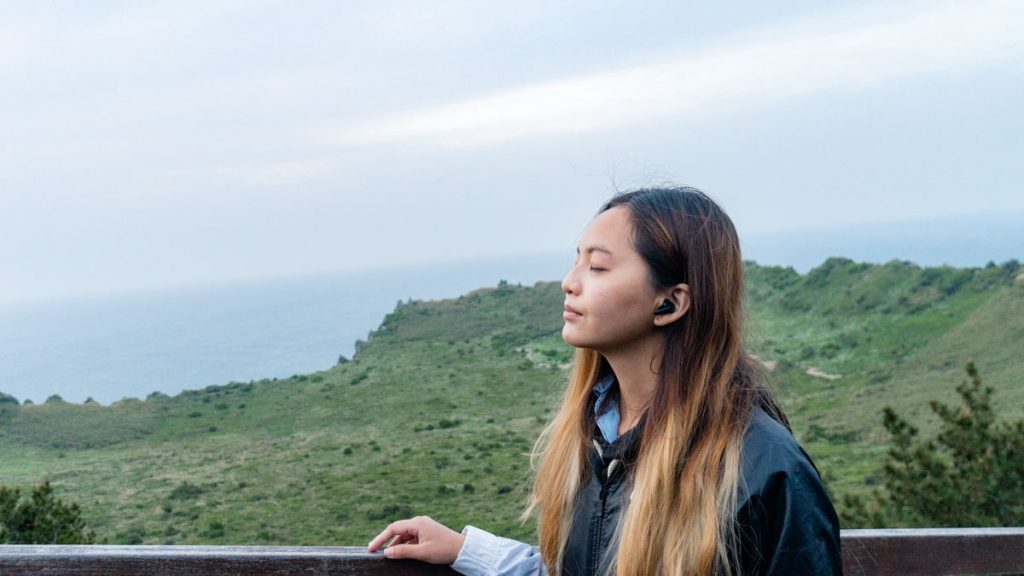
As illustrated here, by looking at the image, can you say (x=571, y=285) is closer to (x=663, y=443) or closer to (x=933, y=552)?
(x=663, y=443)

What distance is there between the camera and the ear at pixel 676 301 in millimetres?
1518

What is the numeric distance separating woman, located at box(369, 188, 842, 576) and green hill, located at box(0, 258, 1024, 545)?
7553 mm

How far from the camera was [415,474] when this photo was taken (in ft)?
52.2

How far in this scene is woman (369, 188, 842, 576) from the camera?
132 cm

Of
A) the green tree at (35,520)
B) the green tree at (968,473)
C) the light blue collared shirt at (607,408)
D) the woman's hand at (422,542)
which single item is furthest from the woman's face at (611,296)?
the green tree at (35,520)

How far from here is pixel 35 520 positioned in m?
6.52

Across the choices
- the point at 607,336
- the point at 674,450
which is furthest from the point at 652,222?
the point at 674,450

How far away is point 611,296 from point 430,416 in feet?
65.1

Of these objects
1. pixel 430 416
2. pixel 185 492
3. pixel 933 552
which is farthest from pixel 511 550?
pixel 430 416

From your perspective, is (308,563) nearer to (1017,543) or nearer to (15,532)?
(1017,543)

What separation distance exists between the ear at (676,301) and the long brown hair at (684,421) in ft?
0.03

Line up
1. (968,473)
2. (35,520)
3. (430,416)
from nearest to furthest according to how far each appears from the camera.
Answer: (968,473) < (35,520) < (430,416)

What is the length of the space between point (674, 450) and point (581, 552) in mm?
260

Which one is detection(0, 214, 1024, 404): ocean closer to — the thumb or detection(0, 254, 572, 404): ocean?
detection(0, 254, 572, 404): ocean
